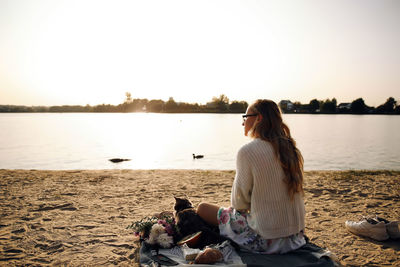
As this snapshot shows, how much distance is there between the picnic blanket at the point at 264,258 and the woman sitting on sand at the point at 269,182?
10cm

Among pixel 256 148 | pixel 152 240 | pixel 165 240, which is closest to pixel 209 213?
pixel 165 240

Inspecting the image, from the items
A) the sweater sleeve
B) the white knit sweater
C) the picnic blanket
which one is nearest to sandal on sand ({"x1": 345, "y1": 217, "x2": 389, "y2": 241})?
the picnic blanket

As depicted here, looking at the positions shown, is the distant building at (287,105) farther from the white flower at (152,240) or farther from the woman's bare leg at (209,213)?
the white flower at (152,240)

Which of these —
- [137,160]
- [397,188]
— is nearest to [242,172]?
[397,188]

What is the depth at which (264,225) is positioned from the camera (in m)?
3.06

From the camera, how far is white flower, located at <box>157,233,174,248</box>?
3.62 meters

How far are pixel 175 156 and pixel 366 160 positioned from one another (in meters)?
13.1

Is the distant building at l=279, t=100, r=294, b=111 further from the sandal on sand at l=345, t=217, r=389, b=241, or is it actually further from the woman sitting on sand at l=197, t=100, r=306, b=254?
the woman sitting on sand at l=197, t=100, r=306, b=254

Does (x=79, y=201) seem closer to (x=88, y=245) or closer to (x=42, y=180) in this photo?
(x=88, y=245)

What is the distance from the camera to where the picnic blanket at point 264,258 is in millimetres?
3059

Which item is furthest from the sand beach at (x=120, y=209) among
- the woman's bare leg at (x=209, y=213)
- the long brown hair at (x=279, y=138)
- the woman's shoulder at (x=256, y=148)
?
the woman's shoulder at (x=256, y=148)

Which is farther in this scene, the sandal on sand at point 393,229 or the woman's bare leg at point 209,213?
the sandal on sand at point 393,229

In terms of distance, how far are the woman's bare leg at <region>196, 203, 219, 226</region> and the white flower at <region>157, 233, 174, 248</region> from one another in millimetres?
539

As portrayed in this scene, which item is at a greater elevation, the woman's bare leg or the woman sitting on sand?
the woman sitting on sand
